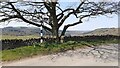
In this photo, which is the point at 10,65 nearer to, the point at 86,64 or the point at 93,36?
the point at 86,64

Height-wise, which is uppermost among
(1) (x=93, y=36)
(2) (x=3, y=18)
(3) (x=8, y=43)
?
(2) (x=3, y=18)

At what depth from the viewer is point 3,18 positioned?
19.7 metres

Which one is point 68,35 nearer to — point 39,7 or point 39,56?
point 39,7

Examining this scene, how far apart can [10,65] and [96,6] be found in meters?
10.7

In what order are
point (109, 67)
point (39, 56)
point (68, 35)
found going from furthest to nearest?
point (68, 35)
point (39, 56)
point (109, 67)

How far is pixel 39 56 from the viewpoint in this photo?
1235 centimetres

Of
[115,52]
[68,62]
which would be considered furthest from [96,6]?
[68,62]

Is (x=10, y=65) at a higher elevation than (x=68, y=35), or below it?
higher

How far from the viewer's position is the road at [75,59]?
10805mm

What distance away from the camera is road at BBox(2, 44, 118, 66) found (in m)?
10.8

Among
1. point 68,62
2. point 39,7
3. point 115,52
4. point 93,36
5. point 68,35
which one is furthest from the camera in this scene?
point 93,36

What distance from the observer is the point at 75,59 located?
11.7m

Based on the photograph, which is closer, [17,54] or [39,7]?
[17,54]

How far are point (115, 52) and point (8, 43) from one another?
22.3 ft
